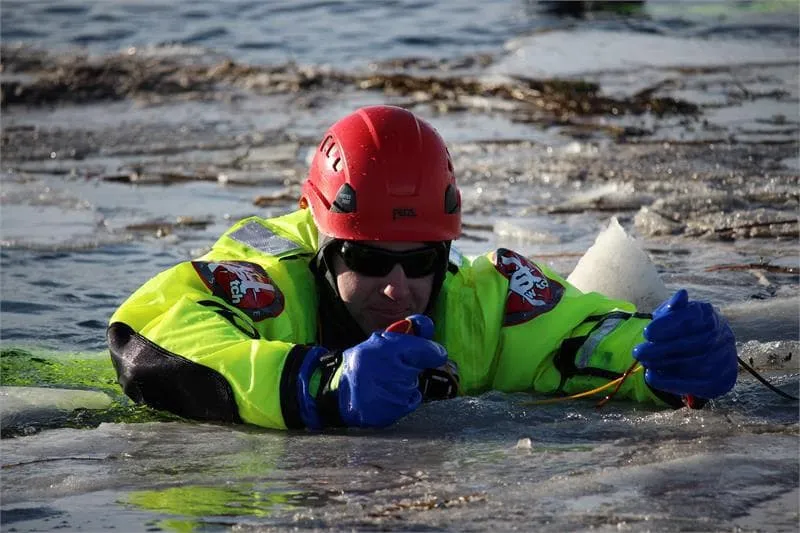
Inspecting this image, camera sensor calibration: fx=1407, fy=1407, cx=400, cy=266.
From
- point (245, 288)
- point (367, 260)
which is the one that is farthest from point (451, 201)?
point (245, 288)

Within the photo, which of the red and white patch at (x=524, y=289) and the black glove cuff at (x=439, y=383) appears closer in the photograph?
the black glove cuff at (x=439, y=383)

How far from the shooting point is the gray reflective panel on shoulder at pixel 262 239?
5352 mm

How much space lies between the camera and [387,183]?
4.93 meters

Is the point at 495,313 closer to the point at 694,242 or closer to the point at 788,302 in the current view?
the point at 788,302

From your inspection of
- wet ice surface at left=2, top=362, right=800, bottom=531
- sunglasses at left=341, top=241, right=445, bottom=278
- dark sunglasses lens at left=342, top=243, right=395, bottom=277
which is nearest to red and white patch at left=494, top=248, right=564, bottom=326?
wet ice surface at left=2, top=362, right=800, bottom=531

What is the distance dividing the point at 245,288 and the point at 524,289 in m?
1.05

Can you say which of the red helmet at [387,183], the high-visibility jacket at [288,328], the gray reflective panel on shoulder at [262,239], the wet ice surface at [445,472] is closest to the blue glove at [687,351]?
the wet ice surface at [445,472]

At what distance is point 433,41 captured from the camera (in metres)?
16.9

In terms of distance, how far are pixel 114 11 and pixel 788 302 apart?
1532 cm

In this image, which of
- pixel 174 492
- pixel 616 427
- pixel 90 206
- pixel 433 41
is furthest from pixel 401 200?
pixel 433 41

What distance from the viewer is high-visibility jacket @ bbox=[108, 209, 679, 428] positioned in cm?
465

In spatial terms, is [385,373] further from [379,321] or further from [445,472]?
[379,321]

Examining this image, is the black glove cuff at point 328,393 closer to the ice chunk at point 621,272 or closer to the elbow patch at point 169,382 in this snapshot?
the elbow patch at point 169,382

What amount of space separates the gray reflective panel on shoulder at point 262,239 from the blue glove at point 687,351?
1.47 metres
